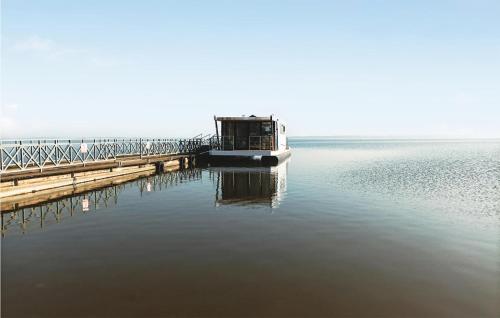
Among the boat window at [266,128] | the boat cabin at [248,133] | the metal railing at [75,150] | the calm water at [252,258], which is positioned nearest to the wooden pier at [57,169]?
the metal railing at [75,150]

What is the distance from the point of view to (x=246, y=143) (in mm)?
36125

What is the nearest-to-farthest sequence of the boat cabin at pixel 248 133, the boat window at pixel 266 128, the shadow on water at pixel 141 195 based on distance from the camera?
1. the shadow on water at pixel 141 195
2. the boat cabin at pixel 248 133
3. the boat window at pixel 266 128

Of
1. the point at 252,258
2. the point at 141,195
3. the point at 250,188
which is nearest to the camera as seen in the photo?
the point at 252,258

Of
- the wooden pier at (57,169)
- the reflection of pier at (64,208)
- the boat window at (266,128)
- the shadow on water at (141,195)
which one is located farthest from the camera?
the boat window at (266,128)

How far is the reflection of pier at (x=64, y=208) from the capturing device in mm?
12178

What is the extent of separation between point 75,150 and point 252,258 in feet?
62.8

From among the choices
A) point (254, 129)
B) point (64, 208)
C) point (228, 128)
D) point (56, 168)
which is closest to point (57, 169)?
point (56, 168)

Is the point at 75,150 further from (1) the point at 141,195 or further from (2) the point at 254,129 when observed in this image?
(2) the point at 254,129

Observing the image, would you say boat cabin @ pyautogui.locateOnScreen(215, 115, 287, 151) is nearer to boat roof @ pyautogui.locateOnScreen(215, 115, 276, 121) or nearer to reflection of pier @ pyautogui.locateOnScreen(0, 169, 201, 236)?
boat roof @ pyautogui.locateOnScreen(215, 115, 276, 121)

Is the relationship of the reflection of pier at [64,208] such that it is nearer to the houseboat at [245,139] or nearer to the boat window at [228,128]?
the houseboat at [245,139]

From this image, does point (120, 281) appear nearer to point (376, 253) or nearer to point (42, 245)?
point (42, 245)

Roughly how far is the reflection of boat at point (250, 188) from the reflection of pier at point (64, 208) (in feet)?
13.0

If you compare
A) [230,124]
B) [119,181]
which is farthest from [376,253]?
[230,124]

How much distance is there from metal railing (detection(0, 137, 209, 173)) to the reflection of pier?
354 cm
